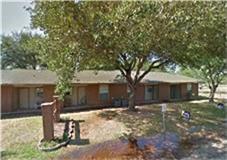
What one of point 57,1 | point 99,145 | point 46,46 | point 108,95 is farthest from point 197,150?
point 108,95

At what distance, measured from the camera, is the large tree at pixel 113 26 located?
12.5m

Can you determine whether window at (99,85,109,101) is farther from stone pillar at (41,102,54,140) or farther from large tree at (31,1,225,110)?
stone pillar at (41,102,54,140)

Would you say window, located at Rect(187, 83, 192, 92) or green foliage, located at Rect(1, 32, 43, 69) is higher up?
green foliage, located at Rect(1, 32, 43, 69)

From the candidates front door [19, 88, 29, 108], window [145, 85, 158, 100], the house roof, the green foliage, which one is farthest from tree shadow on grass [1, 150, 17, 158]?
the green foliage

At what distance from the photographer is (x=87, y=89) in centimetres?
2509

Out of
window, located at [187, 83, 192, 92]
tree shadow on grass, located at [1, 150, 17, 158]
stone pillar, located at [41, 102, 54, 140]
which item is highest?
window, located at [187, 83, 192, 92]

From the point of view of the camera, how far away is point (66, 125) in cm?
1623

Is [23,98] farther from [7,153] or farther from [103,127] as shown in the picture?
[7,153]

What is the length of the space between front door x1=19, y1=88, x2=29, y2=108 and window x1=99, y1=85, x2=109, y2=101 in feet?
21.1

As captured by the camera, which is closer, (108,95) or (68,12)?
(68,12)

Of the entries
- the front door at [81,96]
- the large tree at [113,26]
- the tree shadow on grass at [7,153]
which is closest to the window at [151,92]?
the front door at [81,96]

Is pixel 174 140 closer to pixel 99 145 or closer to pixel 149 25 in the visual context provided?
→ pixel 99 145

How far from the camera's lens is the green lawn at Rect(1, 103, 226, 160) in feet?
40.3

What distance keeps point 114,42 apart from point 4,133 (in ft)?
24.5
